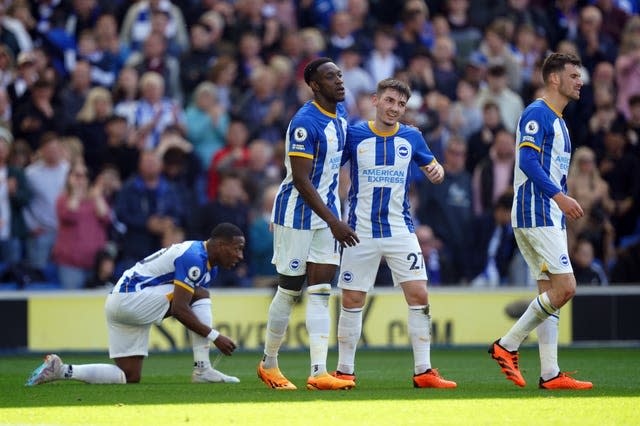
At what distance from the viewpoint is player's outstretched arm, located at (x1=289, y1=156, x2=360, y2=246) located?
9.05 metres

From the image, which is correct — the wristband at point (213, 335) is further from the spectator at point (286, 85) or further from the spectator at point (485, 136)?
the spectator at point (485, 136)

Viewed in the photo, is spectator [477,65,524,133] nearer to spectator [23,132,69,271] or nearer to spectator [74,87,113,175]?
spectator [74,87,113,175]

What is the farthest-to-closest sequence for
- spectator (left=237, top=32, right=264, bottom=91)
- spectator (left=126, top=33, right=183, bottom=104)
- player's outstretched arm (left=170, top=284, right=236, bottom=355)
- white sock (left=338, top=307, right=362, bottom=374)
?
spectator (left=237, top=32, right=264, bottom=91) → spectator (left=126, top=33, right=183, bottom=104) → player's outstretched arm (left=170, top=284, right=236, bottom=355) → white sock (left=338, top=307, right=362, bottom=374)

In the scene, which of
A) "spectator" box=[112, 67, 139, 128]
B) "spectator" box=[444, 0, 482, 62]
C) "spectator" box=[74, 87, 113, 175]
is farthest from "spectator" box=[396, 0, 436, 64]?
"spectator" box=[74, 87, 113, 175]

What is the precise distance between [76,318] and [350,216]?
6.26 metres

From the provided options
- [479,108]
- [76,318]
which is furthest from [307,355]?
[479,108]

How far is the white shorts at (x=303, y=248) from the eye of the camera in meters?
9.39

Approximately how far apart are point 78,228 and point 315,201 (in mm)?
6706

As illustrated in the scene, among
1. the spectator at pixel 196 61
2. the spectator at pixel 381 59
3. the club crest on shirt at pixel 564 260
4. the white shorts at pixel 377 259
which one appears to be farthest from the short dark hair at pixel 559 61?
the spectator at pixel 196 61

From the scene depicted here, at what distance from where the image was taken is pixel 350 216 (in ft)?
31.8

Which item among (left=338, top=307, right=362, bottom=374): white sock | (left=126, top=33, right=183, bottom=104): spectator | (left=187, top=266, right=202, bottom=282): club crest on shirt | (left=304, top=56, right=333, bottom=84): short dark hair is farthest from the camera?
(left=126, top=33, right=183, bottom=104): spectator

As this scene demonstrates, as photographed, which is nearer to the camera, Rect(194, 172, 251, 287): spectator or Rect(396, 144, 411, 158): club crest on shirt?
Rect(396, 144, 411, 158): club crest on shirt

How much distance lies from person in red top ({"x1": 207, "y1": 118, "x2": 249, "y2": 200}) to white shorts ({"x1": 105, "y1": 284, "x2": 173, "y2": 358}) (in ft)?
18.1

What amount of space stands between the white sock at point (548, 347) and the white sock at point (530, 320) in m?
0.11
